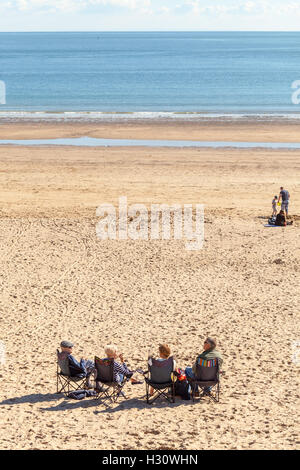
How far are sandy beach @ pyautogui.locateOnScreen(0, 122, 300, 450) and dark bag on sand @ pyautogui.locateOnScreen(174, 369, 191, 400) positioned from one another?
0.46 ft

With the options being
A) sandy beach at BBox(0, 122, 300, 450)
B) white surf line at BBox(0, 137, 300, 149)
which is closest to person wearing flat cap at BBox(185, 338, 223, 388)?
sandy beach at BBox(0, 122, 300, 450)

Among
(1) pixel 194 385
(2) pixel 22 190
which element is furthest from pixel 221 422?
(2) pixel 22 190

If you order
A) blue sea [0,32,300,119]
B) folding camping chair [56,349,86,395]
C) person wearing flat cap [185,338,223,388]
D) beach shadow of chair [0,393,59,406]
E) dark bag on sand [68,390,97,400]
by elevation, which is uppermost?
blue sea [0,32,300,119]

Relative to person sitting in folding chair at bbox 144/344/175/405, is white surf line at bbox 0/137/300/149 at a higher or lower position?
higher

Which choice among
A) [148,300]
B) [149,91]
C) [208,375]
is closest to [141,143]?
[148,300]

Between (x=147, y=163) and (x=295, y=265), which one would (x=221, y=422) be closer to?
(x=295, y=265)

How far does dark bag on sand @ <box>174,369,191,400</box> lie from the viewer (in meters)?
9.15

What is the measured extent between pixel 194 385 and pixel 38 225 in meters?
10.9

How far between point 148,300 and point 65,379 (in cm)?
427

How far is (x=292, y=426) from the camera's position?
8.27 metres

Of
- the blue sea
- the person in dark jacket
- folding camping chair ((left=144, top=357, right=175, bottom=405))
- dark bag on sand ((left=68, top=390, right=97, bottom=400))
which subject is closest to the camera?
folding camping chair ((left=144, top=357, right=175, bottom=405))

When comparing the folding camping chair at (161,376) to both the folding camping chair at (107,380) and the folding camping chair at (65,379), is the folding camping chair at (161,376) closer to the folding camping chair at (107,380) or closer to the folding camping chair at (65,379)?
the folding camping chair at (107,380)

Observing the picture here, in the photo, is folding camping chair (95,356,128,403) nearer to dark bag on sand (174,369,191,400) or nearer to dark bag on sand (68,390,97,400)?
dark bag on sand (68,390,97,400)

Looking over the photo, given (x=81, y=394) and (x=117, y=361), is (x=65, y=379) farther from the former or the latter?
(x=117, y=361)
